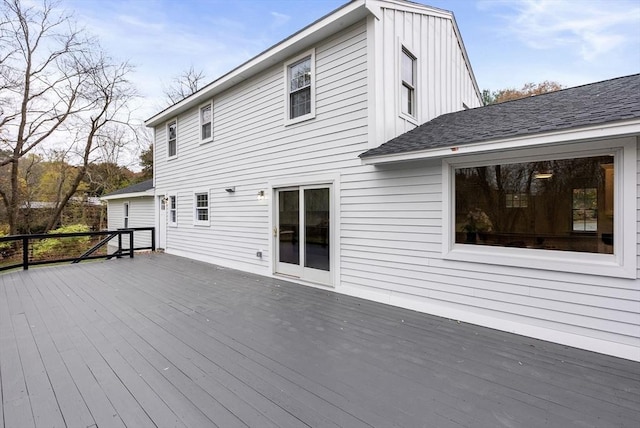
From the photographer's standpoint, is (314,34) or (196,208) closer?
(314,34)

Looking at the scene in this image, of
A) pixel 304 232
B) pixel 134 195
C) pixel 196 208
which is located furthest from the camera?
pixel 134 195

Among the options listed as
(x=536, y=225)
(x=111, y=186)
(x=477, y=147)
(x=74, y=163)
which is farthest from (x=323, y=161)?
(x=111, y=186)

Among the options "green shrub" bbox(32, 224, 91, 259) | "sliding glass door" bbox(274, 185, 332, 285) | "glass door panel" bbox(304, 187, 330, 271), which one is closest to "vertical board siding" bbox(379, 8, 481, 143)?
"glass door panel" bbox(304, 187, 330, 271)

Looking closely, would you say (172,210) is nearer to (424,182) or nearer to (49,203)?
(424,182)

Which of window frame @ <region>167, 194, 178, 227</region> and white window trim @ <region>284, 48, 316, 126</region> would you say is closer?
white window trim @ <region>284, 48, 316, 126</region>

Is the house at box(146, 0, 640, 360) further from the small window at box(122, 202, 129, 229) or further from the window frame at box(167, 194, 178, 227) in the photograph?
the small window at box(122, 202, 129, 229)

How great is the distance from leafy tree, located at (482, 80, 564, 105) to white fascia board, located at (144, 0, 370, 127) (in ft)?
52.0

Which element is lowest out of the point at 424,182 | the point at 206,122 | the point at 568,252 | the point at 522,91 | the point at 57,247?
the point at 57,247

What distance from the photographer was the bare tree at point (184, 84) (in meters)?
20.8

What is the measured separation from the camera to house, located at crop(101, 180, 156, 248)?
12273 mm

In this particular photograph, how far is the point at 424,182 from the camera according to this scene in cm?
427

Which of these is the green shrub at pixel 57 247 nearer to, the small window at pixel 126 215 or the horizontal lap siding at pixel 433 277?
the small window at pixel 126 215

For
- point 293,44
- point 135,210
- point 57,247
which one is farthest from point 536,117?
point 57,247

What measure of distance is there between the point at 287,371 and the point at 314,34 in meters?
5.36
